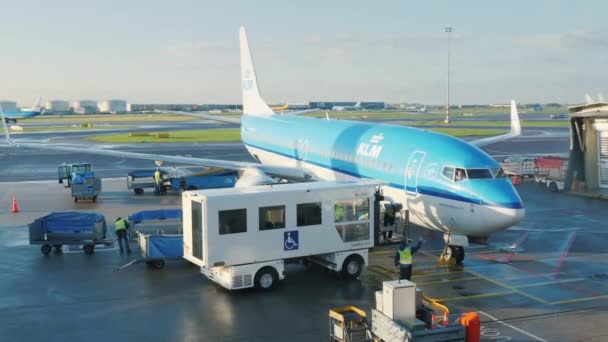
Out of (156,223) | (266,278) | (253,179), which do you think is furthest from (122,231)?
(266,278)

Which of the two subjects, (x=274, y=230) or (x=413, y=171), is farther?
(x=413, y=171)

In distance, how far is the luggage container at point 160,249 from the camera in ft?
74.2

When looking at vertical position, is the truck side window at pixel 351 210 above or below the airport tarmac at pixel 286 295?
above

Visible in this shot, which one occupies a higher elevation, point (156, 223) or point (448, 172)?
point (448, 172)

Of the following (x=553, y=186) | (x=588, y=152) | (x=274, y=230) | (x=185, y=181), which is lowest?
(x=553, y=186)

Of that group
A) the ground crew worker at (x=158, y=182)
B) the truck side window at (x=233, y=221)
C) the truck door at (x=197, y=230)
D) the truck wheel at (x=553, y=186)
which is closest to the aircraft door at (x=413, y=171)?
the truck side window at (x=233, y=221)

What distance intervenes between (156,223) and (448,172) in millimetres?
12712

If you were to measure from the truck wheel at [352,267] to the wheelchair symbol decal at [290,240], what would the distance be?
6.68 ft

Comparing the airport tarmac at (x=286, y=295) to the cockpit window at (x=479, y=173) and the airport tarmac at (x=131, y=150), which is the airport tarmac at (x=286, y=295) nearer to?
the cockpit window at (x=479, y=173)

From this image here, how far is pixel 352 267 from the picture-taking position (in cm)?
2120

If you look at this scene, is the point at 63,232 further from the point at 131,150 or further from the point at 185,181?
the point at 131,150

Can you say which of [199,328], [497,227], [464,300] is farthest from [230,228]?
[497,227]

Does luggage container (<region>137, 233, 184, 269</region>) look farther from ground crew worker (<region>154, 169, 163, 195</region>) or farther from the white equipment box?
ground crew worker (<region>154, 169, 163, 195</region>)

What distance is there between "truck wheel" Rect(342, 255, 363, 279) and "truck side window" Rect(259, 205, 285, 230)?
9.16 feet
